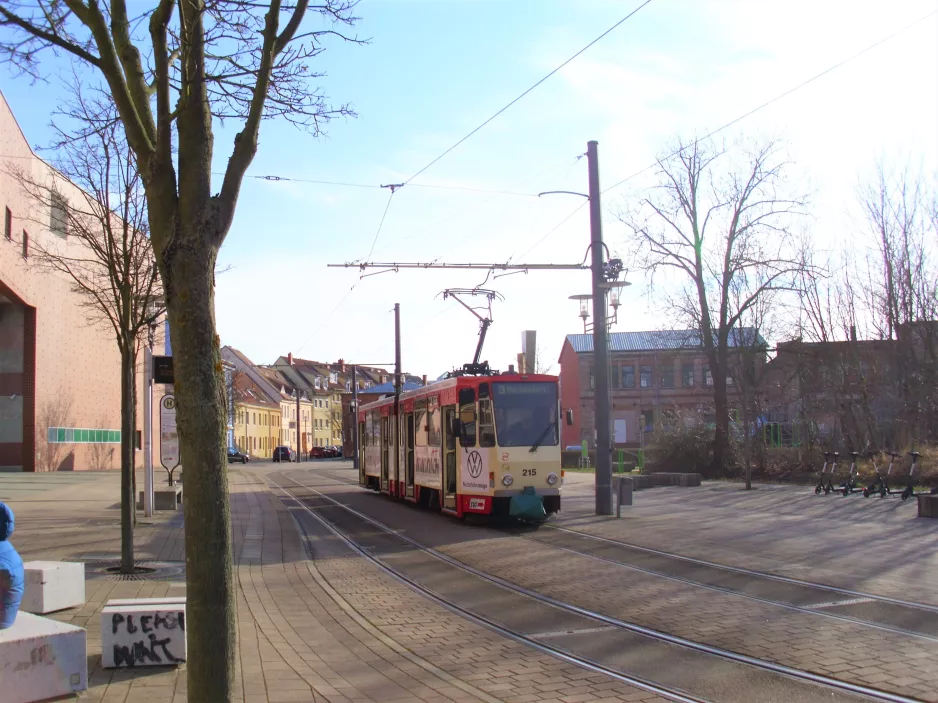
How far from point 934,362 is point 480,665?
2521 centimetres

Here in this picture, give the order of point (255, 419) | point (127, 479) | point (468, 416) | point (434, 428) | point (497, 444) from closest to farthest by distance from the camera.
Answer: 1. point (127, 479)
2. point (497, 444)
3. point (468, 416)
4. point (434, 428)
5. point (255, 419)

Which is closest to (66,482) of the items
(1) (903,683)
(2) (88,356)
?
(2) (88,356)

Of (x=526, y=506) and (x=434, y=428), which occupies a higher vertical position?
(x=434, y=428)

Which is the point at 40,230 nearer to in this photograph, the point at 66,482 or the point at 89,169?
the point at 66,482

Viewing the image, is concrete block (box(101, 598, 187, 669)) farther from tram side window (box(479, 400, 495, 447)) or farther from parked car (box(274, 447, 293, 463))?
parked car (box(274, 447, 293, 463))

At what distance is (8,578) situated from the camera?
5.84 metres

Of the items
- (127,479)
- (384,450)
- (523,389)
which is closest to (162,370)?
(127,479)

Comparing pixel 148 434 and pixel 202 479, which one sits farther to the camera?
pixel 148 434

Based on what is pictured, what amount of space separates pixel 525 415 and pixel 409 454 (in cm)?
621

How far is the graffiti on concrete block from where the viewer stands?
6691 mm

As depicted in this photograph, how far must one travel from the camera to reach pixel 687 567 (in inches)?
476

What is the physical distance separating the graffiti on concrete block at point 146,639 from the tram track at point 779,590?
6074 millimetres

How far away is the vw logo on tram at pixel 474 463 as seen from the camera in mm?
17859

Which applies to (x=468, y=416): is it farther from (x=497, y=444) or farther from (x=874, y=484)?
(x=874, y=484)
